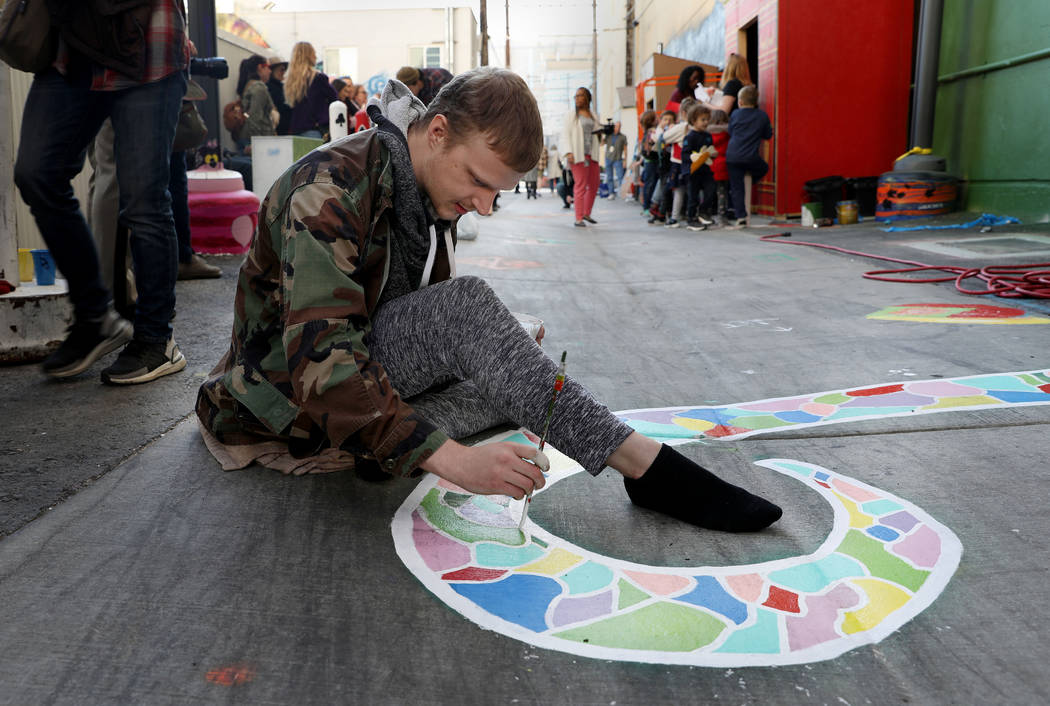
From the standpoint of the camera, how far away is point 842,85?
26.3 feet

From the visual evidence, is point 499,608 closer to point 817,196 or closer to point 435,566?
point 435,566

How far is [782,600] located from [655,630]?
205mm

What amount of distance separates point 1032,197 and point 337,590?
255 inches

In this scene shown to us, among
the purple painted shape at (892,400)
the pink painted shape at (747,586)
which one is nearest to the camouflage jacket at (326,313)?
the pink painted shape at (747,586)

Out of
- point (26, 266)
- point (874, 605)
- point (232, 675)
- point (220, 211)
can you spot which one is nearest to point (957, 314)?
point (874, 605)

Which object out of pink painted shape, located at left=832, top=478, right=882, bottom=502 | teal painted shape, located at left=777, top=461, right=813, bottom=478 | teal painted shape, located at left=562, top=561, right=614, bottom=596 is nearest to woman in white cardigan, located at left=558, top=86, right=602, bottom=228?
teal painted shape, located at left=777, top=461, right=813, bottom=478

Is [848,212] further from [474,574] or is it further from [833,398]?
[474,574]

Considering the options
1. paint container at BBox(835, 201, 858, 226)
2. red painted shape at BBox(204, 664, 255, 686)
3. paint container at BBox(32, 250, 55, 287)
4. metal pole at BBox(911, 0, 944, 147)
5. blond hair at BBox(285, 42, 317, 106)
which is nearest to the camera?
red painted shape at BBox(204, 664, 255, 686)

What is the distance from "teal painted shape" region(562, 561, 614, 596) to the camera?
4.09ft

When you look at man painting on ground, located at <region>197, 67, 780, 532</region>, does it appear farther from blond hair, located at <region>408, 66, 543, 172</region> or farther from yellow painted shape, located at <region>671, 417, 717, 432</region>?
yellow painted shape, located at <region>671, 417, 717, 432</region>

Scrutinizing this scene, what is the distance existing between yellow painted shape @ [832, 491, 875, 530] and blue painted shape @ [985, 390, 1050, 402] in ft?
2.63

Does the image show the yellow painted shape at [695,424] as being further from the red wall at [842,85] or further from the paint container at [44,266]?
the red wall at [842,85]

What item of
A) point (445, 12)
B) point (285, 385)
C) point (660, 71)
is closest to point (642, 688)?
point (285, 385)

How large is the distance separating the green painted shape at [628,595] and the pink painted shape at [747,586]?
13cm
